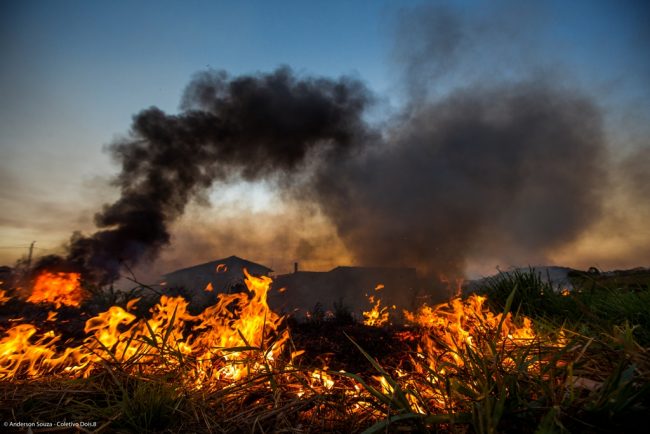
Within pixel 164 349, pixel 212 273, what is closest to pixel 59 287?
pixel 164 349

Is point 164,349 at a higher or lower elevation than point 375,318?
lower

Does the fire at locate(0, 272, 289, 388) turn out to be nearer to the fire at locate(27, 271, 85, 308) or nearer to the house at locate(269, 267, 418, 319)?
the fire at locate(27, 271, 85, 308)

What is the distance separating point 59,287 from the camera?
10477mm

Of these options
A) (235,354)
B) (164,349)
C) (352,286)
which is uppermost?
(352,286)

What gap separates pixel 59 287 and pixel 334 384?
11.6 m

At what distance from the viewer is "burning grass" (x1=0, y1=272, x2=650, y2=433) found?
1.83m

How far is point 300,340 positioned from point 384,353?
1.32 m

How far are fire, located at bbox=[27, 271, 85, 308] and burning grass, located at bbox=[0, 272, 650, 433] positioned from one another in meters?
5.80

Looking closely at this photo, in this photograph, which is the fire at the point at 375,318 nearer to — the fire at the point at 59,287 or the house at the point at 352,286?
the fire at the point at 59,287

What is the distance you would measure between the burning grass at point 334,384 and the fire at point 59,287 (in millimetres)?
5799

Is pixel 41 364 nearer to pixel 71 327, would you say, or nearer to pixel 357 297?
pixel 71 327

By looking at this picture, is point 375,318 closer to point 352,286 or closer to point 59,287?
point 59,287

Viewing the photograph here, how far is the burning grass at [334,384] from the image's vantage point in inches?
71.9

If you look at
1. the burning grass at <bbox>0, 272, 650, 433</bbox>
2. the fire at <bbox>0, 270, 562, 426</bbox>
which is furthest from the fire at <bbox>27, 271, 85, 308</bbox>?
the burning grass at <bbox>0, 272, 650, 433</bbox>
